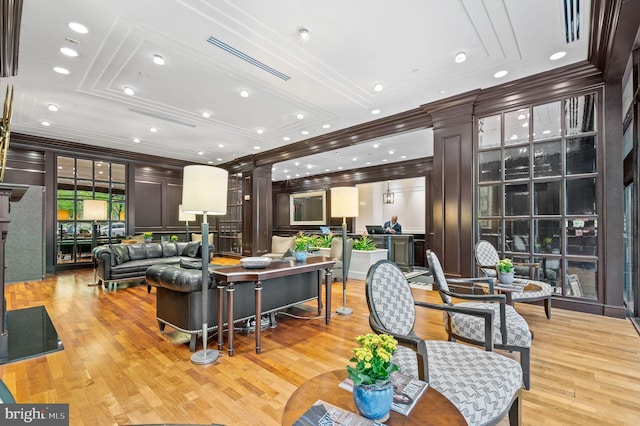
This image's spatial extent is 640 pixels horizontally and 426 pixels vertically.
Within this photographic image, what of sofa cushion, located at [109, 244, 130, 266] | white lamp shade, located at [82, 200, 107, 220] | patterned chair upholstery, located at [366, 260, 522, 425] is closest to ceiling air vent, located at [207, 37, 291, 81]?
patterned chair upholstery, located at [366, 260, 522, 425]

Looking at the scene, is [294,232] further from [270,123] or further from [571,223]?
[571,223]

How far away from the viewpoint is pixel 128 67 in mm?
3992

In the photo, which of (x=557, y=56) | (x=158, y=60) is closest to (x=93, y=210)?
(x=158, y=60)

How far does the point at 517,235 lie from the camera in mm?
4461

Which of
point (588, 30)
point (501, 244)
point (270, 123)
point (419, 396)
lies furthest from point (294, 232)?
point (419, 396)

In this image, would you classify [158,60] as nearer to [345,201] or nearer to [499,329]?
[345,201]

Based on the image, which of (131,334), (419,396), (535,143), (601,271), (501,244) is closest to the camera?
(419,396)

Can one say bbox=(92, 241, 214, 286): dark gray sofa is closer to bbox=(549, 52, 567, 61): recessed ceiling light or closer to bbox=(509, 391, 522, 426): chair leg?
bbox=(509, 391, 522, 426): chair leg

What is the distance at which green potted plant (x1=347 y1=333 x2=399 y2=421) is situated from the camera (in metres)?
0.99

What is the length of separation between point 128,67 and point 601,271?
21.9ft

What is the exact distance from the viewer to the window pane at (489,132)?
4.62 metres

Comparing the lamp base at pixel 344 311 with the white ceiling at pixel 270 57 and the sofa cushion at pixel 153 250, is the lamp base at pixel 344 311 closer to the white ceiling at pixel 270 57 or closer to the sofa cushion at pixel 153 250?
the white ceiling at pixel 270 57

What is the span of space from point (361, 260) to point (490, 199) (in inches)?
110

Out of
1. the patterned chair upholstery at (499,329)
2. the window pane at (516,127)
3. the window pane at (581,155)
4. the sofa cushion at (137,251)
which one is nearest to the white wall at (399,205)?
the window pane at (516,127)
